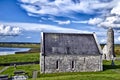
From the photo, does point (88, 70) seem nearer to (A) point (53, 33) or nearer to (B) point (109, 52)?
(A) point (53, 33)

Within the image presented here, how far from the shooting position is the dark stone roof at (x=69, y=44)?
45.9m

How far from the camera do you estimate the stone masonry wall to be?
44.8 m

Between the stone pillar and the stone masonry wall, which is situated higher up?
the stone pillar

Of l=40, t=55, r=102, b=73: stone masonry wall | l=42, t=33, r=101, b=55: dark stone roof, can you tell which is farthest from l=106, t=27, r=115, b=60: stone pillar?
l=40, t=55, r=102, b=73: stone masonry wall

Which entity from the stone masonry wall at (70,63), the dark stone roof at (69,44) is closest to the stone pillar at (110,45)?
the dark stone roof at (69,44)

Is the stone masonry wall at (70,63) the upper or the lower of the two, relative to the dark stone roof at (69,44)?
lower

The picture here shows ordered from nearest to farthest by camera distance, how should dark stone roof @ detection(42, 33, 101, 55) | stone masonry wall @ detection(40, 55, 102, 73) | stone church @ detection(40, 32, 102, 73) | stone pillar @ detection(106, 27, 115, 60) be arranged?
stone masonry wall @ detection(40, 55, 102, 73), stone church @ detection(40, 32, 102, 73), dark stone roof @ detection(42, 33, 101, 55), stone pillar @ detection(106, 27, 115, 60)

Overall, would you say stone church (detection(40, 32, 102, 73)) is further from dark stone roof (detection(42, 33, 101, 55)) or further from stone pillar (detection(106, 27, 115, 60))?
stone pillar (detection(106, 27, 115, 60))

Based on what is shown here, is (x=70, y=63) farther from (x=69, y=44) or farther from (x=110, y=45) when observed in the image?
(x=110, y=45)

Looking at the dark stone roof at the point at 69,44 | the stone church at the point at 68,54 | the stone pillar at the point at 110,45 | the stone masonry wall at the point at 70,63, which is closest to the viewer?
the stone masonry wall at the point at 70,63

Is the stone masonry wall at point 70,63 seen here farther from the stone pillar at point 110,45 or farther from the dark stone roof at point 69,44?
the stone pillar at point 110,45

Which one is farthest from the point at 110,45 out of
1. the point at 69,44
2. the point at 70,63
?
the point at 70,63

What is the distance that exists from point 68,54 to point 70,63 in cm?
190

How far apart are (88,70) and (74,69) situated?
296cm
